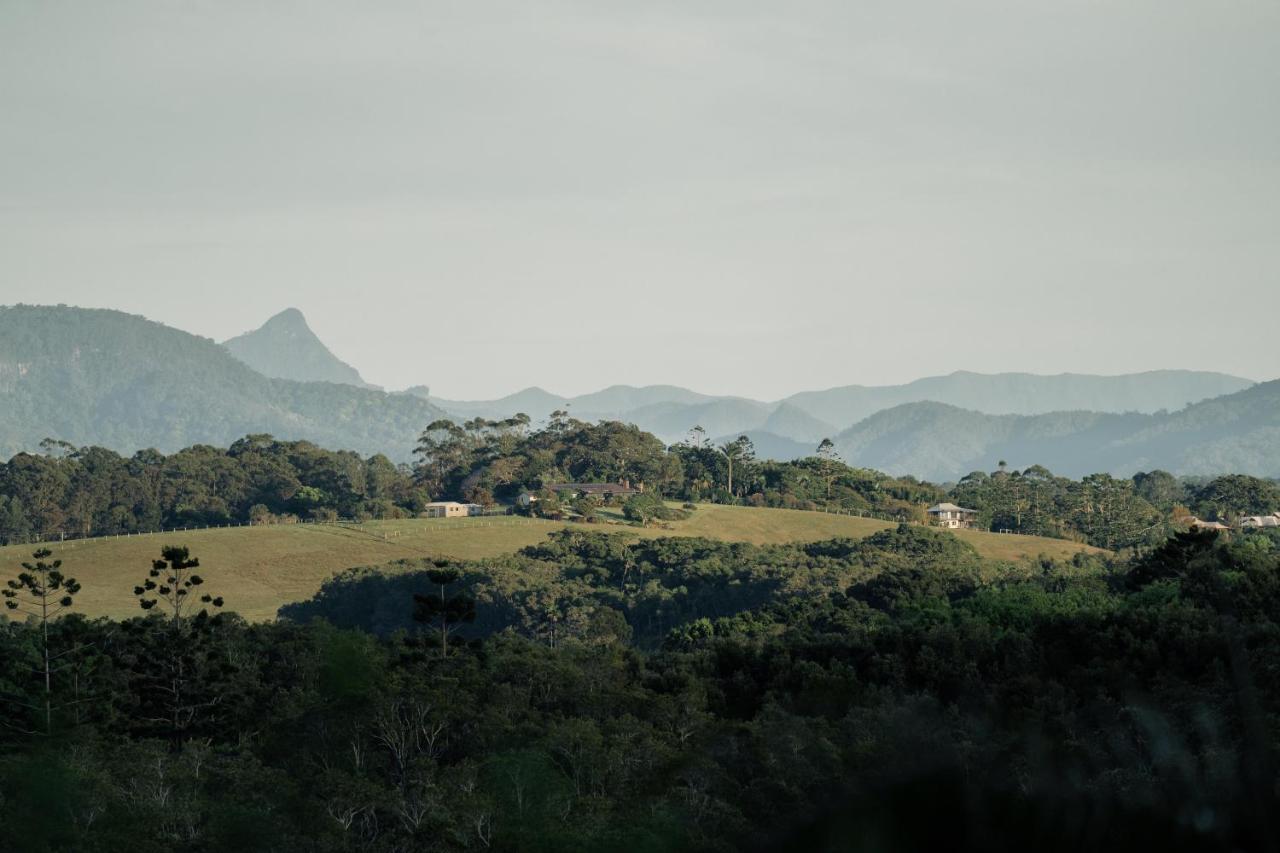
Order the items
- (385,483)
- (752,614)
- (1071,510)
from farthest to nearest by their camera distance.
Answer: (385,483) < (1071,510) < (752,614)

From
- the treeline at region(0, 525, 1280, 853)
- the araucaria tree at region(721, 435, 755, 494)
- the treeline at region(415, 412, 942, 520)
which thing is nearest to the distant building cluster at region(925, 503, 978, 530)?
the treeline at region(415, 412, 942, 520)

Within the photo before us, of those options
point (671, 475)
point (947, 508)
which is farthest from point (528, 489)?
point (947, 508)

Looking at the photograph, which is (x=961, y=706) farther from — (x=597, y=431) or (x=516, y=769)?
(x=597, y=431)

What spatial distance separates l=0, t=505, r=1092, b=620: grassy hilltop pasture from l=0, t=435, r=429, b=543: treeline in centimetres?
1629

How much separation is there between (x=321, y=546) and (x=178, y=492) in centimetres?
3473

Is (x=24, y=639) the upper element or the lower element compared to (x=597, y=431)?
lower

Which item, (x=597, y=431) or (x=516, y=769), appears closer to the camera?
(x=516, y=769)

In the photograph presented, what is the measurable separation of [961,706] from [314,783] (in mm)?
19998

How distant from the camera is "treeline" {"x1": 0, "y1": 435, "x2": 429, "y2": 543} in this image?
136m

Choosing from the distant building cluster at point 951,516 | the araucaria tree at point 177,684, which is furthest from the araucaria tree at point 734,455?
the araucaria tree at point 177,684

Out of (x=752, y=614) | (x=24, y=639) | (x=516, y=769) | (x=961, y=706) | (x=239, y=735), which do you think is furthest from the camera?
(x=752, y=614)

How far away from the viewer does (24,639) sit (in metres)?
56.3

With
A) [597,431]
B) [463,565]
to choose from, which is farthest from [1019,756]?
[597,431]

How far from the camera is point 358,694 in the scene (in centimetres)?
4125
